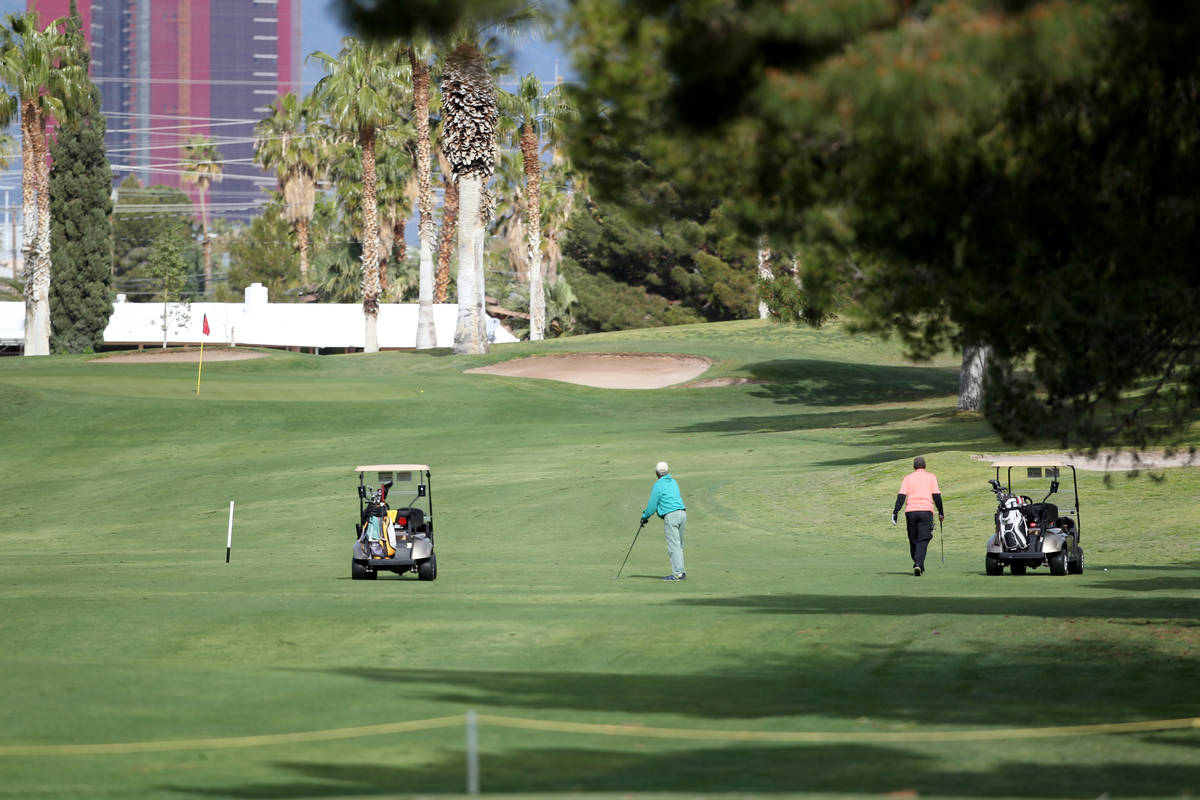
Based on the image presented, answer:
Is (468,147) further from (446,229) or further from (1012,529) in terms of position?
(1012,529)

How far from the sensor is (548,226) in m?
103

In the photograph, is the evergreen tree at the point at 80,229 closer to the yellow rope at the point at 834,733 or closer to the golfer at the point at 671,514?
the golfer at the point at 671,514

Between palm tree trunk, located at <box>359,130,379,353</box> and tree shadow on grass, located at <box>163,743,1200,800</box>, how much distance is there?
198 ft

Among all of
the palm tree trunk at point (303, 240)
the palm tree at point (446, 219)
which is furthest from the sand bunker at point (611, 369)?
the palm tree trunk at point (303, 240)

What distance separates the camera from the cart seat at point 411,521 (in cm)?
2139

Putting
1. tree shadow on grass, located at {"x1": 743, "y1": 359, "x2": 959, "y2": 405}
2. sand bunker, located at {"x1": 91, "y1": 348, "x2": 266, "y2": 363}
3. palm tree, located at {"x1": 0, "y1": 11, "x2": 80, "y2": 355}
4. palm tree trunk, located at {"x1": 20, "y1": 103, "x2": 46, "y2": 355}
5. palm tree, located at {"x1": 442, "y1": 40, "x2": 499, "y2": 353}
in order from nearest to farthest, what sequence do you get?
tree shadow on grass, located at {"x1": 743, "y1": 359, "x2": 959, "y2": 405}, palm tree, located at {"x1": 442, "y1": 40, "x2": 499, "y2": 353}, sand bunker, located at {"x1": 91, "y1": 348, "x2": 266, "y2": 363}, palm tree, located at {"x1": 0, "y1": 11, "x2": 80, "y2": 355}, palm tree trunk, located at {"x1": 20, "y1": 103, "x2": 46, "y2": 355}

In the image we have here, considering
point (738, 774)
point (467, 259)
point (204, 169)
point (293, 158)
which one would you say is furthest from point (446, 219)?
point (738, 774)

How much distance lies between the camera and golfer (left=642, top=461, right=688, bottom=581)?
68.9 ft

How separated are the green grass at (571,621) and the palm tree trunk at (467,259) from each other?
57.7 ft

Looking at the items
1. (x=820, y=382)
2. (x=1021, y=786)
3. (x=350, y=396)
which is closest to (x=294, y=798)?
(x=1021, y=786)

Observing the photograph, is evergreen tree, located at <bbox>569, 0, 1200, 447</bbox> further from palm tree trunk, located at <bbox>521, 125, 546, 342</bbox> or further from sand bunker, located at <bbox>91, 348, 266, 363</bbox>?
palm tree trunk, located at <bbox>521, 125, 546, 342</bbox>

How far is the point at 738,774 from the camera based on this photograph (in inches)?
376

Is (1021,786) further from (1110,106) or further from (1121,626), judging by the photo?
(1121,626)

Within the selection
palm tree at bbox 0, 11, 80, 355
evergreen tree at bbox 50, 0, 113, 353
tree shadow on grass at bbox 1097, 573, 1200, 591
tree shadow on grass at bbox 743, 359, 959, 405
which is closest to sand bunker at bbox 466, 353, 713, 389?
tree shadow on grass at bbox 743, 359, 959, 405
